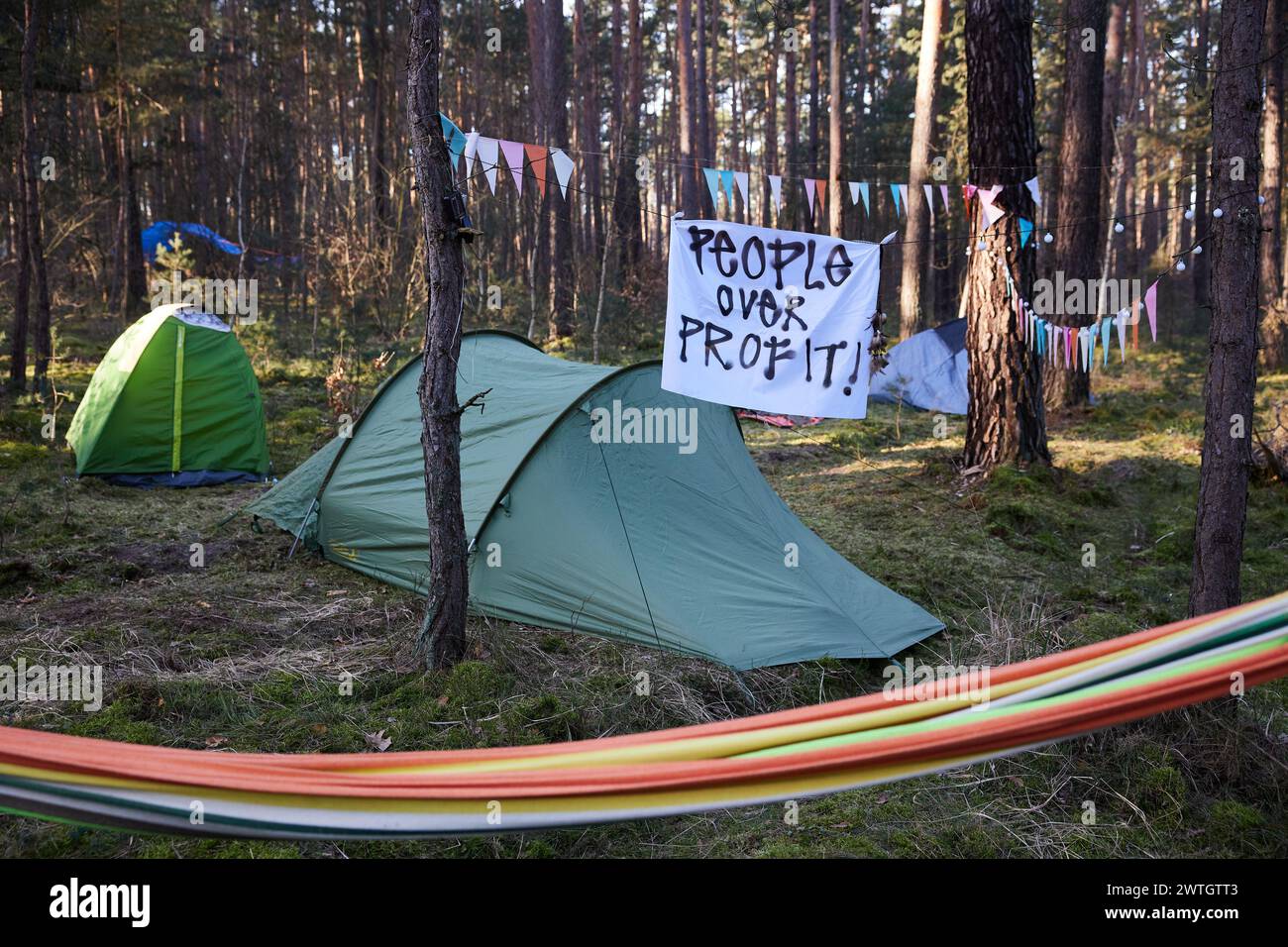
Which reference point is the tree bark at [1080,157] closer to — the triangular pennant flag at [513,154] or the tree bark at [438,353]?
the triangular pennant flag at [513,154]

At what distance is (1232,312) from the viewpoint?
3.63 m

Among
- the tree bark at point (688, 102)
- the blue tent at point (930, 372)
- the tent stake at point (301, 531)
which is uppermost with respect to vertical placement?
the tree bark at point (688, 102)

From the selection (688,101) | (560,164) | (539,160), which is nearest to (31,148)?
(539,160)

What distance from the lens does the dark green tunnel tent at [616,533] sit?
4.68 meters

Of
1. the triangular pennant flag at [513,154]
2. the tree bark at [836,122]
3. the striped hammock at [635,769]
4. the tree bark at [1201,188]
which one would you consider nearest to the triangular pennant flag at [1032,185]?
the triangular pennant flag at [513,154]

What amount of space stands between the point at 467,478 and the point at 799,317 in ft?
6.59

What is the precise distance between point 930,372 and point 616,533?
31.8 ft

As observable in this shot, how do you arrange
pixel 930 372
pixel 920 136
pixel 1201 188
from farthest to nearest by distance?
pixel 1201 188, pixel 920 136, pixel 930 372

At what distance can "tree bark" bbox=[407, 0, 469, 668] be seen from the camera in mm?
3912

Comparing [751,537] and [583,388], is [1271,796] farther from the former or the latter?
[583,388]

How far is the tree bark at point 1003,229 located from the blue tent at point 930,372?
5.28 meters

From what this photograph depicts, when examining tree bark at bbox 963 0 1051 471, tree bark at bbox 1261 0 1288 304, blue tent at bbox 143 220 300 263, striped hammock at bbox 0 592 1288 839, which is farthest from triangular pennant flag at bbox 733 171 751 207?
blue tent at bbox 143 220 300 263

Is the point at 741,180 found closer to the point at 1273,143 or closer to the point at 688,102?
the point at 1273,143

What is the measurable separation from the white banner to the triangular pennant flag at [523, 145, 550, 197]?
168cm
